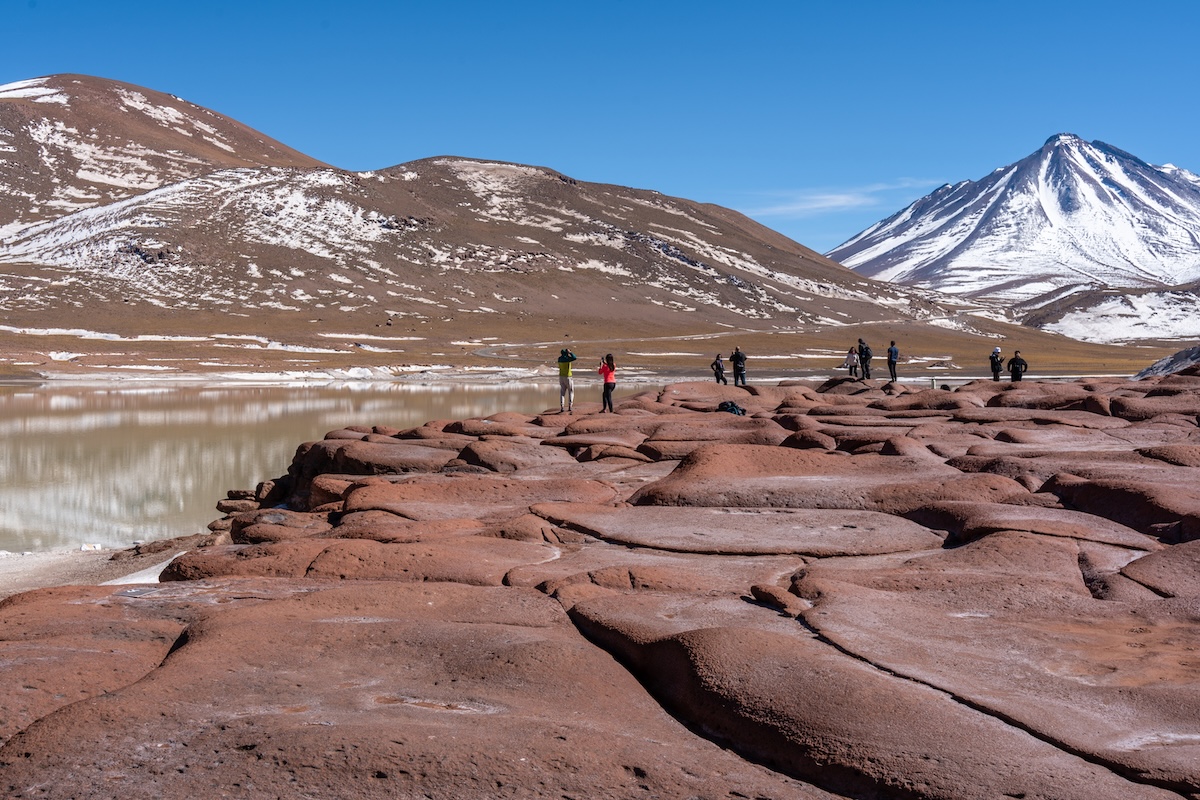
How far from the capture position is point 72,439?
2709 centimetres

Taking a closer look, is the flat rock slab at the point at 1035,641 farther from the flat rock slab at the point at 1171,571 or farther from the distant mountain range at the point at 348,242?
the distant mountain range at the point at 348,242

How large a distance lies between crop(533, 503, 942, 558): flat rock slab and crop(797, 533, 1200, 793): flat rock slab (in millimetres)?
494

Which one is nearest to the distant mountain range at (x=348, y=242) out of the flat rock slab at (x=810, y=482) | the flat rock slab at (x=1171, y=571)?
the flat rock slab at (x=810, y=482)

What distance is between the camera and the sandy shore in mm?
12014

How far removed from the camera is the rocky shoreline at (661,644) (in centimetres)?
435

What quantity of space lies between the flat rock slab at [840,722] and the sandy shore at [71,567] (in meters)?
7.35

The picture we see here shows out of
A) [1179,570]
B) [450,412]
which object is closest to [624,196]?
[450,412]

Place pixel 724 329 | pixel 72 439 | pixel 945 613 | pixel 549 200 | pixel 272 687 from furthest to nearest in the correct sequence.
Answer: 1. pixel 549 200
2. pixel 724 329
3. pixel 72 439
4. pixel 945 613
5. pixel 272 687

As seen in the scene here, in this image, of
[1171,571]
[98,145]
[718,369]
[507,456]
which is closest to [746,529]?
[1171,571]

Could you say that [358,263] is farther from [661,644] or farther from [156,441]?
[661,644]

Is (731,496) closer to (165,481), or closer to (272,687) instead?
(272,687)

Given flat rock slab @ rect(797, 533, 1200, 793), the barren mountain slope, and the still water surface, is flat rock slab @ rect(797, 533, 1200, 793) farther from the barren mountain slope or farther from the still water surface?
the barren mountain slope

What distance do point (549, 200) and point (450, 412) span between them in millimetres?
123321

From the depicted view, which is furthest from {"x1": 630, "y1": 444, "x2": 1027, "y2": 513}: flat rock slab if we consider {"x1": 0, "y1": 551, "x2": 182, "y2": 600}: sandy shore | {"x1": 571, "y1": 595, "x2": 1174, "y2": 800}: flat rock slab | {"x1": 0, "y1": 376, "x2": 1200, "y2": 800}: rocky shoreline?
{"x1": 0, "y1": 551, "x2": 182, "y2": 600}: sandy shore
